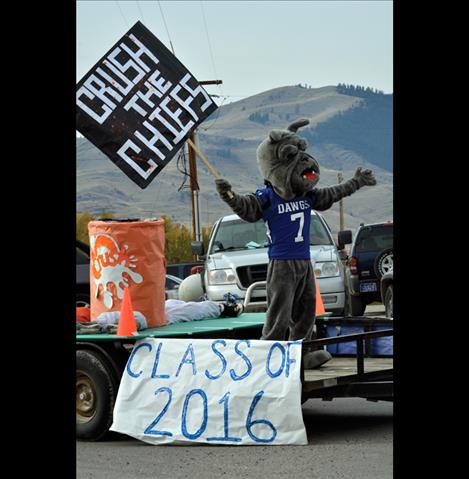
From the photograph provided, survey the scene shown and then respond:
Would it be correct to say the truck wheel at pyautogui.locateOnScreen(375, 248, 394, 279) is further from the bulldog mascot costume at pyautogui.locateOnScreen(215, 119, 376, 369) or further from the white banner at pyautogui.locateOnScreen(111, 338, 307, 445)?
the white banner at pyautogui.locateOnScreen(111, 338, 307, 445)

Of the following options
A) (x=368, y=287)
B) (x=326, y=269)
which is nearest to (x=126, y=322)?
(x=326, y=269)

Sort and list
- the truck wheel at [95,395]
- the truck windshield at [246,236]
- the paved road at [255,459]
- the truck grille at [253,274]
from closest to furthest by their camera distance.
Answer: the paved road at [255,459], the truck wheel at [95,395], the truck grille at [253,274], the truck windshield at [246,236]

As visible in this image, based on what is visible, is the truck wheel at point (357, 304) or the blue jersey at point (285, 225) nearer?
the blue jersey at point (285, 225)

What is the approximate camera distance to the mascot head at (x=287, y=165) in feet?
27.3

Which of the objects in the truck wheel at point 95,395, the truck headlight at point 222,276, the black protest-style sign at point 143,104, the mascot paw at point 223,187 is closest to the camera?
the truck wheel at point 95,395

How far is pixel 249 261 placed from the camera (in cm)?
1517

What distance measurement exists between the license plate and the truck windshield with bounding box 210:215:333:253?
381 centimetres

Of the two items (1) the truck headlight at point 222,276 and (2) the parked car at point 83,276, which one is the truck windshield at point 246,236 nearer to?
(1) the truck headlight at point 222,276

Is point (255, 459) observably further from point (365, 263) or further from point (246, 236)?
point (365, 263)

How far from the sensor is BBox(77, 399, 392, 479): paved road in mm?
6398

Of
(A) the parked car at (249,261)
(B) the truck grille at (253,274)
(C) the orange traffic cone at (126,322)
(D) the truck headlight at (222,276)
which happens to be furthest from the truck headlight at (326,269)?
(C) the orange traffic cone at (126,322)

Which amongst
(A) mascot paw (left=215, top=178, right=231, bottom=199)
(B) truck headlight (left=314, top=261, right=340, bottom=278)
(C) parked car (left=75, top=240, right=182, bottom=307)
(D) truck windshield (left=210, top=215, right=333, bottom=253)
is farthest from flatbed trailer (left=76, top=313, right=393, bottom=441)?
(D) truck windshield (left=210, top=215, right=333, bottom=253)

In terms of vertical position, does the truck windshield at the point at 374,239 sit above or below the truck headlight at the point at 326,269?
above

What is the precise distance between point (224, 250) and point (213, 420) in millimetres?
8467
